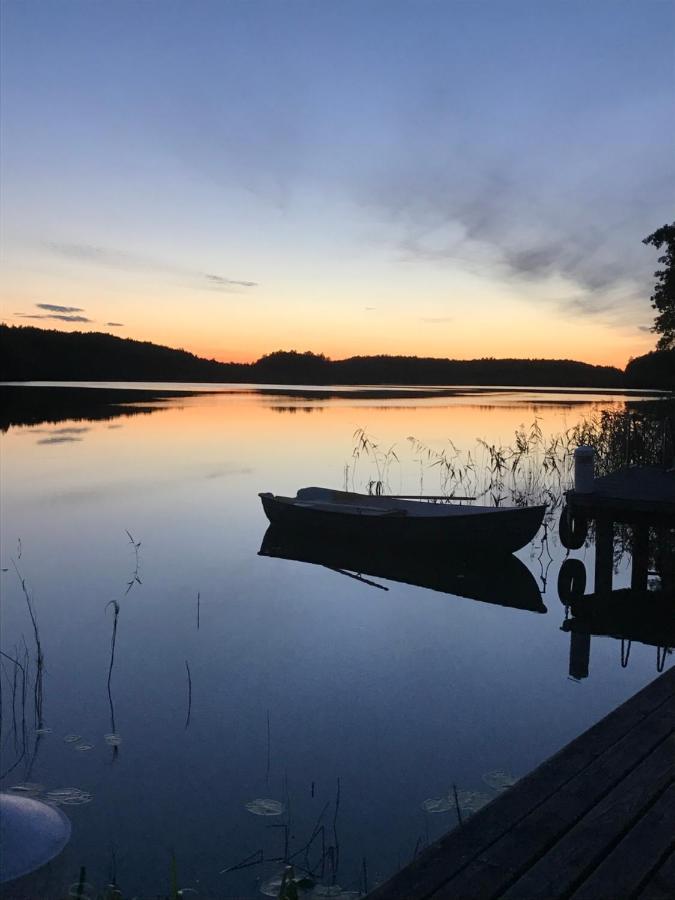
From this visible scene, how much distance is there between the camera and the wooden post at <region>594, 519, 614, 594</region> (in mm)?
10266

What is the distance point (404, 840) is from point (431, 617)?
16.9ft

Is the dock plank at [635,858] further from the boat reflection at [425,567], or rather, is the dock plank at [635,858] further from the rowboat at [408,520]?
the rowboat at [408,520]

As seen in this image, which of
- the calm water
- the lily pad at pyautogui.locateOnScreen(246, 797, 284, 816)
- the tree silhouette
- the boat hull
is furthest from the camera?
the tree silhouette

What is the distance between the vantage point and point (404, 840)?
4527 millimetres

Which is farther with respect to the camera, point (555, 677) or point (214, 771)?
point (555, 677)

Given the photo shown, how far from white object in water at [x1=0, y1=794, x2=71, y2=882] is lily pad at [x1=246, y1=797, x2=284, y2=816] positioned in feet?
4.78

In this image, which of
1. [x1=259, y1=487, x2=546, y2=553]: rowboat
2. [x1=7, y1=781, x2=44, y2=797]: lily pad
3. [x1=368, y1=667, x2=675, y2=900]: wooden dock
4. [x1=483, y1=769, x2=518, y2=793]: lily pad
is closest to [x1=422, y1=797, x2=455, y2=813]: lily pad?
[x1=483, y1=769, x2=518, y2=793]: lily pad

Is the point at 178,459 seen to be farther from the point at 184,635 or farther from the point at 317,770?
the point at 317,770

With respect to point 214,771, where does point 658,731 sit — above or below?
above

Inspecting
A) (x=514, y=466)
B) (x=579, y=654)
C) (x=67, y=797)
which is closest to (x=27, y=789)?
(x=67, y=797)

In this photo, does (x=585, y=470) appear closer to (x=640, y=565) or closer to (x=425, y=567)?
(x=640, y=565)

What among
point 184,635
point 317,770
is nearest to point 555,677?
point 317,770

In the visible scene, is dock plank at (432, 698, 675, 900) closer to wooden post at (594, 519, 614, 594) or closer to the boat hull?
wooden post at (594, 519, 614, 594)

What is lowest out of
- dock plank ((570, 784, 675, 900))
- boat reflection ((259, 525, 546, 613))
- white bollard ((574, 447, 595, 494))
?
boat reflection ((259, 525, 546, 613))
